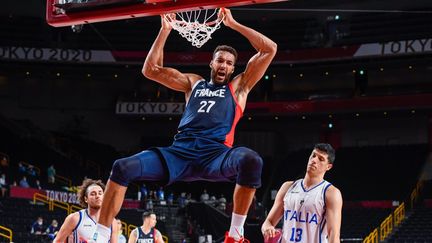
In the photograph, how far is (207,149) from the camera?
609 cm

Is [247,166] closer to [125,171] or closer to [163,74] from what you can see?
[125,171]

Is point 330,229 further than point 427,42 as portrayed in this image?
No

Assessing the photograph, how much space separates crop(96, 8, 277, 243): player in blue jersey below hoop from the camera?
584 centimetres

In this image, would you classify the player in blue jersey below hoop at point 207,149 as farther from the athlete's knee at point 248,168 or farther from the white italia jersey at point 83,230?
the white italia jersey at point 83,230

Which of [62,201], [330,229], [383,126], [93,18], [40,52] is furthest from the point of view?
[383,126]

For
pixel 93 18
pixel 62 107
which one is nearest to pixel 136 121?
pixel 62 107

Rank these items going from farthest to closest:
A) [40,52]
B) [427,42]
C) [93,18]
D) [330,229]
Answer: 1. [40,52]
2. [427,42]
3. [93,18]
4. [330,229]

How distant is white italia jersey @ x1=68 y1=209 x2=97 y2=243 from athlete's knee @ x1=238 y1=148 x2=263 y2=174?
301 centimetres

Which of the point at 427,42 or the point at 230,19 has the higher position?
the point at 427,42

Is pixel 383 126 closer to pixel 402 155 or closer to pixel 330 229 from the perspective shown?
pixel 402 155

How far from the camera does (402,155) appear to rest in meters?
33.5

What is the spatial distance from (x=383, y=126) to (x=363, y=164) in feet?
14.6

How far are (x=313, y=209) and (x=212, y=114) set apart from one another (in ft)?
4.66

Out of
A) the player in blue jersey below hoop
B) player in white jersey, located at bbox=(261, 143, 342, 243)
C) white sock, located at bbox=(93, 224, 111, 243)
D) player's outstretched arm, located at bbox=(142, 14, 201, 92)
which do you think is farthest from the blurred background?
white sock, located at bbox=(93, 224, 111, 243)
